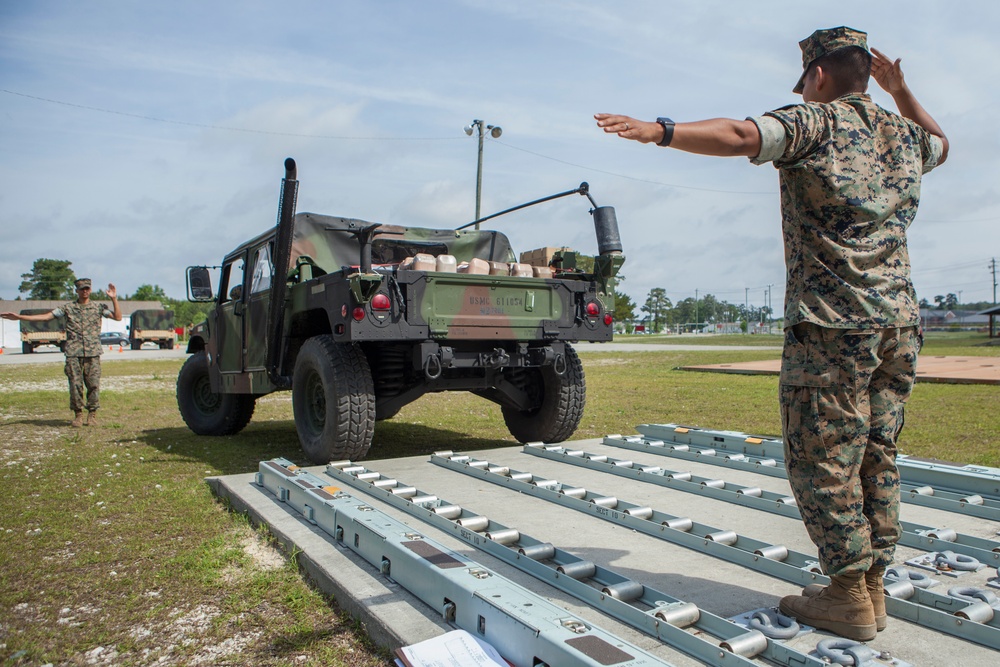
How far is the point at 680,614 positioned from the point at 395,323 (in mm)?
3224

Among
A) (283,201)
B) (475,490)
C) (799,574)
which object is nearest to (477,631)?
(799,574)

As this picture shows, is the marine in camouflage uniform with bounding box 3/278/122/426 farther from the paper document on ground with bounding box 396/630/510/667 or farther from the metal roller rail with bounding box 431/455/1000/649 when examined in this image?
the paper document on ground with bounding box 396/630/510/667

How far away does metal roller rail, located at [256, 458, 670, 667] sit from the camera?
217 cm

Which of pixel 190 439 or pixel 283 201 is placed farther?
pixel 190 439

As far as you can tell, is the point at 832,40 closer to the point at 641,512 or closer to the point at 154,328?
the point at 641,512

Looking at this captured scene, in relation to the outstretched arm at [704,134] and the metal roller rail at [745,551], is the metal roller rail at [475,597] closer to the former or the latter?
the metal roller rail at [745,551]

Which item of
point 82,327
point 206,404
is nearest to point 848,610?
point 206,404

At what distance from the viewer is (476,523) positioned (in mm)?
3887

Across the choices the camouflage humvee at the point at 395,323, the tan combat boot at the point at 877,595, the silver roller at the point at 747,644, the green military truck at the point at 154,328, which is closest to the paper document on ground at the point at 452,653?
the silver roller at the point at 747,644

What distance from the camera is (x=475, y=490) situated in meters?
4.95

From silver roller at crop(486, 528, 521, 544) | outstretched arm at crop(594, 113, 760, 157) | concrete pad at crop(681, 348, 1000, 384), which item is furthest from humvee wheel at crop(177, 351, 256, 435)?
concrete pad at crop(681, 348, 1000, 384)

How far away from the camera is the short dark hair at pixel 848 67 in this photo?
259 centimetres

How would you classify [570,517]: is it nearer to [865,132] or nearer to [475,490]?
[475,490]

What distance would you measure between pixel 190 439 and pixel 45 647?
17.9 feet
